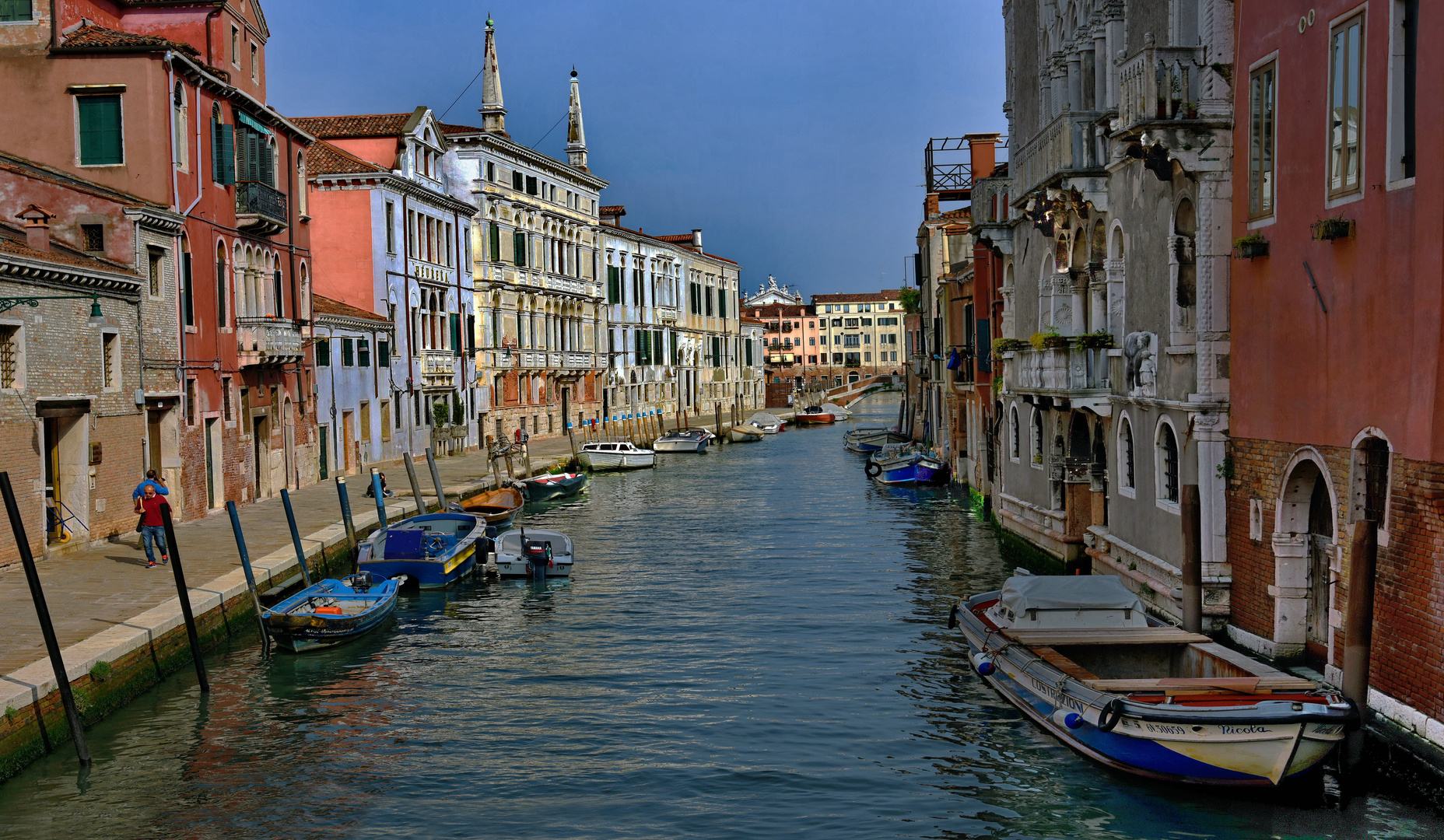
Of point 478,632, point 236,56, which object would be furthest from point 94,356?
point 236,56

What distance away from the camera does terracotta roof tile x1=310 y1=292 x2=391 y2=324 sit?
1287 inches

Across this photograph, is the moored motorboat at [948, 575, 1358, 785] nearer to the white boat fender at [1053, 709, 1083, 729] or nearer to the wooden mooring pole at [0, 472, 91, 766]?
the white boat fender at [1053, 709, 1083, 729]

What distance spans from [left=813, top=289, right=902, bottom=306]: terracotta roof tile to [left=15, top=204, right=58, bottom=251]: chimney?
400ft

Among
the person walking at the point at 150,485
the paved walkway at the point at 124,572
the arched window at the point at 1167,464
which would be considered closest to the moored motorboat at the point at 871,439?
the paved walkway at the point at 124,572

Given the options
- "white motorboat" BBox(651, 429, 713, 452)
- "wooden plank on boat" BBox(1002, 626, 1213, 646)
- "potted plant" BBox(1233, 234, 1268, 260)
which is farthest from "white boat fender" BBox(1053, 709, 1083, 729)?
"white motorboat" BBox(651, 429, 713, 452)

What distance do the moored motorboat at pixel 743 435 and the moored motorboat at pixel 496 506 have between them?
33.2 meters

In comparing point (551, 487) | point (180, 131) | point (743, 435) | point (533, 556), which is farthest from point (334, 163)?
point (743, 435)

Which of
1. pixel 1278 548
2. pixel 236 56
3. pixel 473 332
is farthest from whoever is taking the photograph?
pixel 473 332

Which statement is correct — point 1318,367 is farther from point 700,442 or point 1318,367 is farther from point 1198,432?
point 700,442

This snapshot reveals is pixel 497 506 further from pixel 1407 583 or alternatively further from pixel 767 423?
pixel 767 423

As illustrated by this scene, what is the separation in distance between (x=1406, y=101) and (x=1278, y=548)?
4.36 meters

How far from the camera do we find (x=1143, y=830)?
980 centimetres

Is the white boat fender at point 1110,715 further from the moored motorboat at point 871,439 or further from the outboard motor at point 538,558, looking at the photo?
the moored motorboat at point 871,439

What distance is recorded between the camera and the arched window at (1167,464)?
15.2 m
